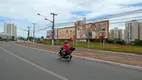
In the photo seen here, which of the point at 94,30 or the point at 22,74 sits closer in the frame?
the point at 22,74

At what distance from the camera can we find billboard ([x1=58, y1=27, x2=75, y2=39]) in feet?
267

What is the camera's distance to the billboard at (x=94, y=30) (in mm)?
61584

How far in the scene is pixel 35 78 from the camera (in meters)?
9.52

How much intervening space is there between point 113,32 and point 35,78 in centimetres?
12062

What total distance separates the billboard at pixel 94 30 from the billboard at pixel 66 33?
16.9ft

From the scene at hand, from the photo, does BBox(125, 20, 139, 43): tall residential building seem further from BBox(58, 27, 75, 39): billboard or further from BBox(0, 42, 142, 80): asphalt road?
BBox(0, 42, 142, 80): asphalt road

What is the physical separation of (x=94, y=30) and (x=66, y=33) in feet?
72.0

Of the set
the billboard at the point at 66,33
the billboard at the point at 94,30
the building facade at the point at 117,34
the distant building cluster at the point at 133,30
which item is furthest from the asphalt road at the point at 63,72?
the building facade at the point at 117,34

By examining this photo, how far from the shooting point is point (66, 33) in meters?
86.4

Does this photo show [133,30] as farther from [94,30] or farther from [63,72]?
[63,72]

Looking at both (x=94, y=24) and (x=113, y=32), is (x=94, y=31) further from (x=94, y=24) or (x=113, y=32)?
(x=113, y=32)

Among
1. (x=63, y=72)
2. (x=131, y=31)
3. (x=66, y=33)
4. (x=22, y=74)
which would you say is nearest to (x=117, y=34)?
(x=131, y=31)

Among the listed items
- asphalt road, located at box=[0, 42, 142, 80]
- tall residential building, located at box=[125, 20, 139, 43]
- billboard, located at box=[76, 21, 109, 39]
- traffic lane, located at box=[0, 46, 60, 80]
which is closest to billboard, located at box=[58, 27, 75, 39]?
billboard, located at box=[76, 21, 109, 39]

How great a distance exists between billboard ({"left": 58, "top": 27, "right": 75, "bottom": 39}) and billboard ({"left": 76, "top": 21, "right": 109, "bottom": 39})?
5145 mm
